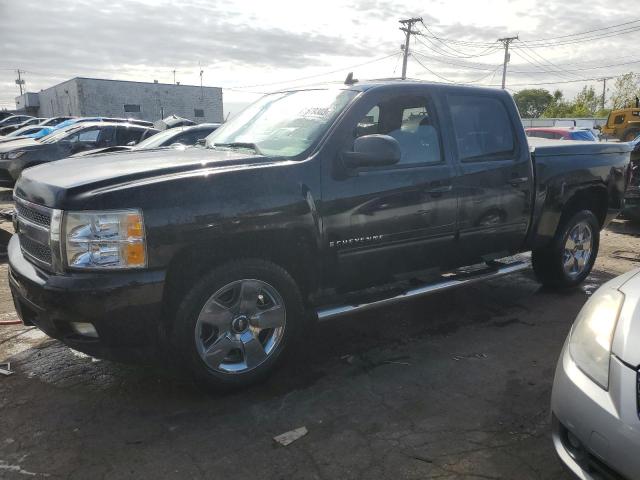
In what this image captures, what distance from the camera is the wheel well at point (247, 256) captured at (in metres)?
3.10

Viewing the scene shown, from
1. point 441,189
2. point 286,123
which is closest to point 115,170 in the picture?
point 286,123

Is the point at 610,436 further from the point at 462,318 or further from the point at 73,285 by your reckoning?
the point at 462,318

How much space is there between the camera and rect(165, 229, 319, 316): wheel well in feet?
10.2

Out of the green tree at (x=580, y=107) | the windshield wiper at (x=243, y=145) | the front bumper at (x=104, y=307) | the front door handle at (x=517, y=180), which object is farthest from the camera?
the green tree at (x=580, y=107)

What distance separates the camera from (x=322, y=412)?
3.17 m

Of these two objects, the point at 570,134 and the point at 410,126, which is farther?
the point at 570,134

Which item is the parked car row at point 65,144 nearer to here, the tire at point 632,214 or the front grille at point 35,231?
the front grille at point 35,231

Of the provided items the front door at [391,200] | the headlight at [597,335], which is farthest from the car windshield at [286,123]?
the headlight at [597,335]

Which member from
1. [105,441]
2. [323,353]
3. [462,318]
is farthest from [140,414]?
[462,318]

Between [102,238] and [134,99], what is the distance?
52305 millimetres

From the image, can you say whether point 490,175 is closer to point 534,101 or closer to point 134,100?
point 134,100

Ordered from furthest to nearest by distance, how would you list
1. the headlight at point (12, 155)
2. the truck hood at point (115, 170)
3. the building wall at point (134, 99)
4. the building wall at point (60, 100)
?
the building wall at point (60, 100)
the building wall at point (134, 99)
the headlight at point (12, 155)
the truck hood at point (115, 170)

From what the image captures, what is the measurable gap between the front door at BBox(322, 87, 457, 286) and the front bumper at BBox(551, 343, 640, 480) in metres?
1.69

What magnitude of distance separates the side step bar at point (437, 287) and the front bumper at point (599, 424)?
5.23ft
